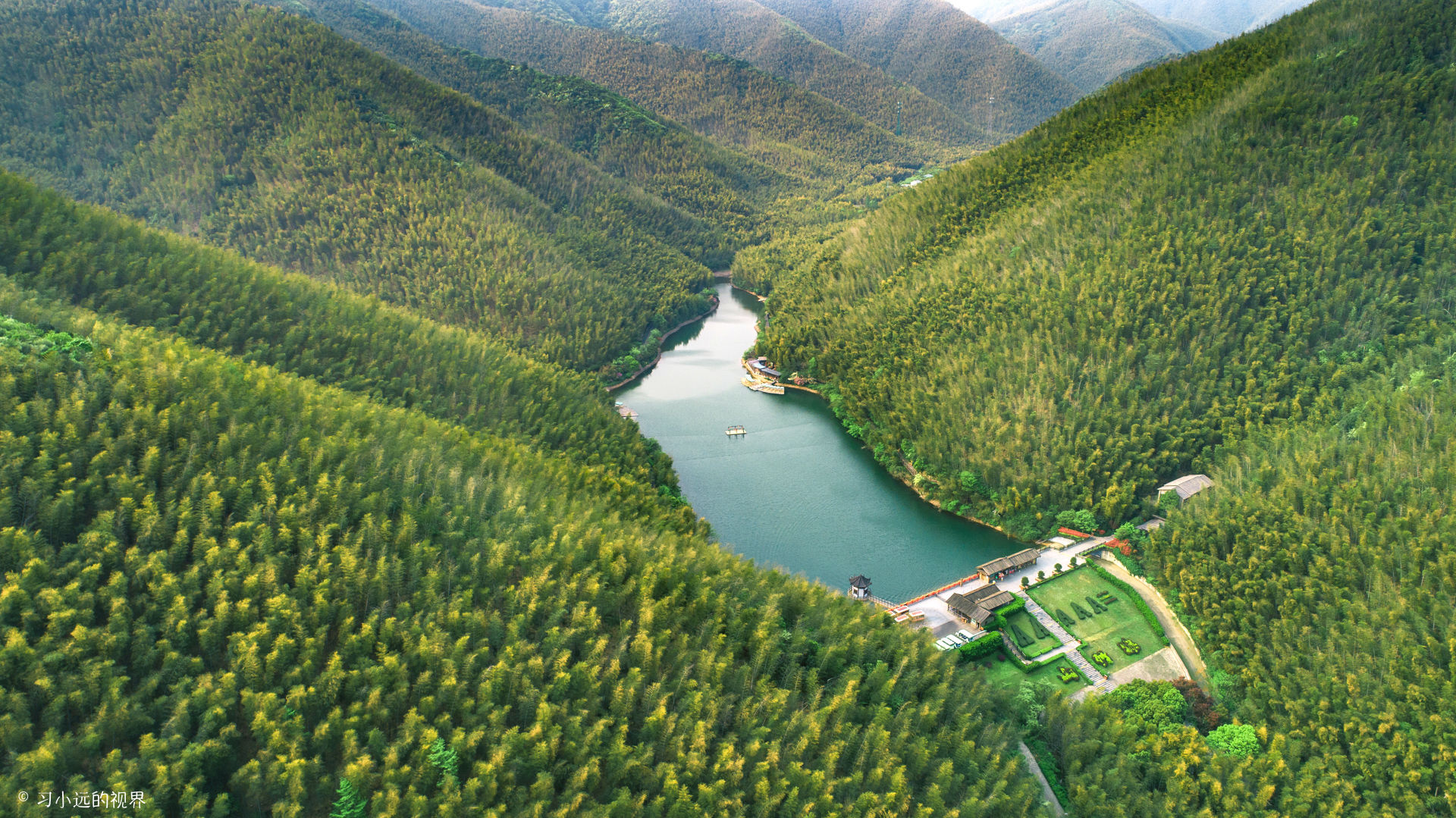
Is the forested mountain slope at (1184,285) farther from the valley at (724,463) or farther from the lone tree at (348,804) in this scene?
the lone tree at (348,804)

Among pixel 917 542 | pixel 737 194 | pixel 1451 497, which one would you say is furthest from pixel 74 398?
pixel 737 194

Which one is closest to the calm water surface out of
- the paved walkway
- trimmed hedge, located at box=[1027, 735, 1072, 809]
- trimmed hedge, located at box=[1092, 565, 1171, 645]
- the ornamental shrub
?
the paved walkway

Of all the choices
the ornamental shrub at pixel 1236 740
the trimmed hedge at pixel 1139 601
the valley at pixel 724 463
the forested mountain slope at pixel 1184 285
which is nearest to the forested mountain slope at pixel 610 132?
the valley at pixel 724 463

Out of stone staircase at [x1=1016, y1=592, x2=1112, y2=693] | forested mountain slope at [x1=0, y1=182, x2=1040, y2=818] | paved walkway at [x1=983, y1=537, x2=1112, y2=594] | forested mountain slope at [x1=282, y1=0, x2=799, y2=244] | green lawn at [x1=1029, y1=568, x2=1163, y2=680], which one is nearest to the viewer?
forested mountain slope at [x1=0, y1=182, x2=1040, y2=818]

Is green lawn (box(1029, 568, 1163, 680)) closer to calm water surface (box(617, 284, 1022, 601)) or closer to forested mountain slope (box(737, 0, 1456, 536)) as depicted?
calm water surface (box(617, 284, 1022, 601))

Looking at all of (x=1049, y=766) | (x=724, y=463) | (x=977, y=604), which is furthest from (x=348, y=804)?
(x=724, y=463)
